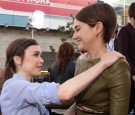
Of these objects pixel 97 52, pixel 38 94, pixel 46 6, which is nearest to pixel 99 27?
pixel 97 52

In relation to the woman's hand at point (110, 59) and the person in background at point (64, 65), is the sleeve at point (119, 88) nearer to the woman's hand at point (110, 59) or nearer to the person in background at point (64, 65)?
the woman's hand at point (110, 59)

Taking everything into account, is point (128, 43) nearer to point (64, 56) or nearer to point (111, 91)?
point (64, 56)

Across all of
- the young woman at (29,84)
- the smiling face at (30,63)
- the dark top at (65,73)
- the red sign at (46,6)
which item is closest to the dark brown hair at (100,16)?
the young woman at (29,84)

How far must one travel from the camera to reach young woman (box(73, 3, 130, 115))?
5.50 feet

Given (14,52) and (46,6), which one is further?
(46,6)

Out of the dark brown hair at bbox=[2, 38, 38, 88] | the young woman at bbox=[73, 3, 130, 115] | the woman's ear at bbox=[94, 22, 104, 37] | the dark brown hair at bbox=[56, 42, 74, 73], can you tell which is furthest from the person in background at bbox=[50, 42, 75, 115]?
the woman's ear at bbox=[94, 22, 104, 37]

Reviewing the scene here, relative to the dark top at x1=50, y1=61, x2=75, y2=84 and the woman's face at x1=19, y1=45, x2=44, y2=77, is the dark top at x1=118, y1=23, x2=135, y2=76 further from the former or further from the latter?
the woman's face at x1=19, y1=45, x2=44, y2=77

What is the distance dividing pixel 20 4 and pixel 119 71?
1575 cm

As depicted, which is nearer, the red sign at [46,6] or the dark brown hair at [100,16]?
the dark brown hair at [100,16]

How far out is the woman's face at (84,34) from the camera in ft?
5.92

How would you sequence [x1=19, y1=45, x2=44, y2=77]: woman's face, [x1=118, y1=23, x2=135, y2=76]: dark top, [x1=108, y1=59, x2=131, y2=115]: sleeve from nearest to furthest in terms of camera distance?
[x1=108, y1=59, x2=131, y2=115]: sleeve → [x1=19, y1=45, x2=44, y2=77]: woman's face → [x1=118, y1=23, x2=135, y2=76]: dark top

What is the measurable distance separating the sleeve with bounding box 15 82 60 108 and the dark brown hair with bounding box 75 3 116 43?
39cm

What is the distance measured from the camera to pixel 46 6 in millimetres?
17875

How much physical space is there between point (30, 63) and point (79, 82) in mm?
475
